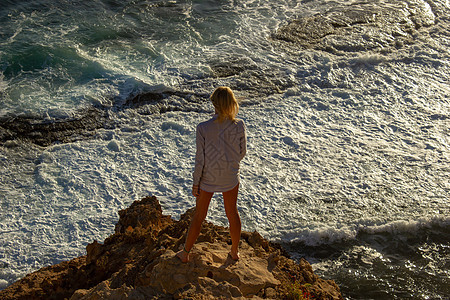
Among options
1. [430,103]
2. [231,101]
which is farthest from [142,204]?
[430,103]

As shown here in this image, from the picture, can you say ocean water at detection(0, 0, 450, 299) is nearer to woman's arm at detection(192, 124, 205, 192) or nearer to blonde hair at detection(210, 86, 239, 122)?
woman's arm at detection(192, 124, 205, 192)

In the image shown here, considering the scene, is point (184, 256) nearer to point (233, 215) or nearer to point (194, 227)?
point (194, 227)

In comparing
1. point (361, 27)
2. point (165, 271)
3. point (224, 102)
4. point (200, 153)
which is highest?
point (361, 27)

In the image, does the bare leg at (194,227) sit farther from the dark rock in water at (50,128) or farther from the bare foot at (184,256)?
the dark rock in water at (50,128)

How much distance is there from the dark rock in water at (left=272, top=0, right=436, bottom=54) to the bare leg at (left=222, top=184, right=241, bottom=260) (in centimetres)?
874

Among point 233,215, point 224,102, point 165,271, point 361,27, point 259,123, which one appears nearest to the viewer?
point 224,102

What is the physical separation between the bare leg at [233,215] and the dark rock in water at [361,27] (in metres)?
8.74

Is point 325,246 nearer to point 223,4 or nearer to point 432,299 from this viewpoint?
point 432,299

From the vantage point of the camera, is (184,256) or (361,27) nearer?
(184,256)

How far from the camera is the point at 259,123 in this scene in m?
9.17

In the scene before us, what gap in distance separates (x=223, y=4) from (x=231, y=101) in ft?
38.5

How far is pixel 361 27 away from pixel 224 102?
10786mm

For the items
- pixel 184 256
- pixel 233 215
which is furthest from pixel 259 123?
pixel 184 256

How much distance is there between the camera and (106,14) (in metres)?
13.8
